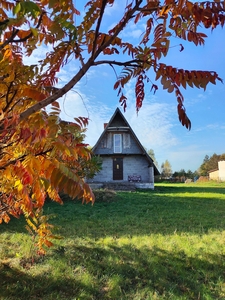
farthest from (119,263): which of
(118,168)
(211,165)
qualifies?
(211,165)

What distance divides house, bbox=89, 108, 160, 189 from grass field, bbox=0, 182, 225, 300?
1284 centimetres

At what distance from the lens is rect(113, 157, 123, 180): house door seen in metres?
20.0

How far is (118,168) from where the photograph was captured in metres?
20.2

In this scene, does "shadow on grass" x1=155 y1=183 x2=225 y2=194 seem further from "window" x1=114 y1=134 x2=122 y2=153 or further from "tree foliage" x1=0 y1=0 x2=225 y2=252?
"tree foliage" x1=0 y1=0 x2=225 y2=252

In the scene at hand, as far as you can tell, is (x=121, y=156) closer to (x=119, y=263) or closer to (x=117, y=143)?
(x=117, y=143)

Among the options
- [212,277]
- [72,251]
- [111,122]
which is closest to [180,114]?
[212,277]

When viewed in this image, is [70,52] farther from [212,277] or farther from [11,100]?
[212,277]

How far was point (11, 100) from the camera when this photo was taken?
175 cm

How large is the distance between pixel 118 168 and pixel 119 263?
1616 centimetres

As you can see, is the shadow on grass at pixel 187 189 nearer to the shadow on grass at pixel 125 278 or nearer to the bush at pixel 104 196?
the bush at pixel 104 196

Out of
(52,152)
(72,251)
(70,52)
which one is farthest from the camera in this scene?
(72,251)

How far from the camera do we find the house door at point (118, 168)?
20047 mm

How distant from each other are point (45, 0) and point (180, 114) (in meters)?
1.33

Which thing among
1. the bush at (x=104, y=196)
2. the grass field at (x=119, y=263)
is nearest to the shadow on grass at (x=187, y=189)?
the bush at (x=104, y=196)
